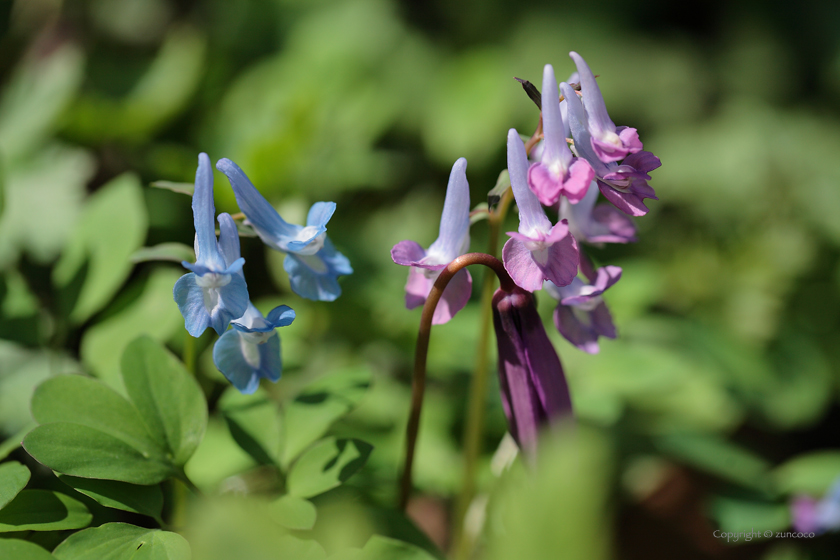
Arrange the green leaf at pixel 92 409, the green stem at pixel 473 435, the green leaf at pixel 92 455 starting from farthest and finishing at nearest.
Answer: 1. the green stem at pixel 473 435
2. the green leaf at pixel 92 409
3. the green leaf at pixel 92 455

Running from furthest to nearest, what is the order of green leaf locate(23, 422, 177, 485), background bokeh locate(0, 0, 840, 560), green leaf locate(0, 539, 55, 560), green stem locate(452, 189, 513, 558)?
background bokeh locate(0, 0, 840, 560) → green stem locate(452, 189, 513, 558) → green leaf locate(23, 422, 177, 485) → green leaf locate(0, 539, 55, 560)

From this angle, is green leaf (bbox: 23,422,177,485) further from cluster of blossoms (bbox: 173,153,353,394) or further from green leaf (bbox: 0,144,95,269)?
green leaf (bbox: 0,144,95,269)

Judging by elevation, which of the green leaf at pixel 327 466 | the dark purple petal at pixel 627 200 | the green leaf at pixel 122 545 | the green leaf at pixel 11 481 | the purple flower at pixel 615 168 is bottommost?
the green leaf at pixel 327 466

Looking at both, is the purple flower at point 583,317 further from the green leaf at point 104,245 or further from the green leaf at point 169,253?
the green leaf at point 104,245

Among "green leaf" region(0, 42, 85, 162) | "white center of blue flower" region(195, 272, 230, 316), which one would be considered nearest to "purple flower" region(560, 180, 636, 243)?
"white center of blue flower" region(195, 272, 230, 316)

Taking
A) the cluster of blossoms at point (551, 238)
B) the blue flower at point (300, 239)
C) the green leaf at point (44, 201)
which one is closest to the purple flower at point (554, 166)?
the cluster of blossoms at point (551, 238)

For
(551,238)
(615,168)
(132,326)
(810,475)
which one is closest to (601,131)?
(615,168)
